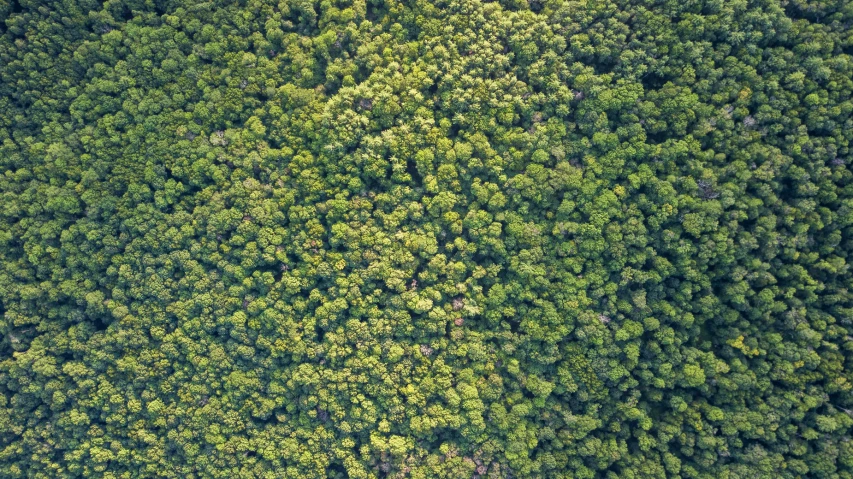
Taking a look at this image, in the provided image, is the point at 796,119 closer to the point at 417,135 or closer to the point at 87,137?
the point at 417,135

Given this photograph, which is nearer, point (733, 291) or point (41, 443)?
point (733, 291)

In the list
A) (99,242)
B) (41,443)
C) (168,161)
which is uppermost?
(168,161)

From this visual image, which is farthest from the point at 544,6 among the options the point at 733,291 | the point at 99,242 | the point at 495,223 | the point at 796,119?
the point at 99,242

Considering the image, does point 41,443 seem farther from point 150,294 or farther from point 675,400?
point 675,400

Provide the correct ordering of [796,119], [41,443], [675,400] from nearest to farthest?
[796,119] < [675,400] < [41,443]

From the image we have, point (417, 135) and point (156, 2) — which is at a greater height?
point (156, 2)

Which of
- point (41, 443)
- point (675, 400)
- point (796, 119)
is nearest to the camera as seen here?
point (796, 119)

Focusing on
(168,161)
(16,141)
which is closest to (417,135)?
(168,161)
